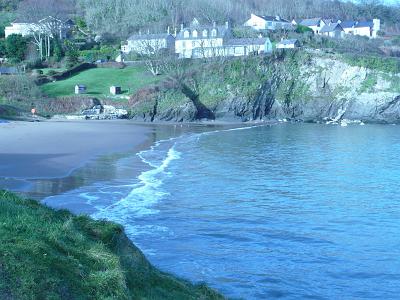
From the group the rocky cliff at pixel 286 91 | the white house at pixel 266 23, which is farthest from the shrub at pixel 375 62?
the white house at pixel 266 23

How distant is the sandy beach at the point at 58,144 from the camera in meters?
25.2

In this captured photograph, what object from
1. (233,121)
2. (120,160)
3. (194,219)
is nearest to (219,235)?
(194,219)

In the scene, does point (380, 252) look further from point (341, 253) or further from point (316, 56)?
point (316, 56)

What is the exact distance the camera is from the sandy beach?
25.2m

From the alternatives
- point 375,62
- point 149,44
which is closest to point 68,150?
point 149,44

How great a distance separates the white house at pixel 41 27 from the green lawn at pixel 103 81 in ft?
48.0

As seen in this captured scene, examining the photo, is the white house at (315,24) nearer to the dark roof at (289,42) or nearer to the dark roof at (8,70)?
the dark roof at (289,42)

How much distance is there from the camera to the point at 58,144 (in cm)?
3312

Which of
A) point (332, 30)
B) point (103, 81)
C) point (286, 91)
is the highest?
point (332, 30)

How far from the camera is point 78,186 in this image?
21891 millimetres

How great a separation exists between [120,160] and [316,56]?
39.7 meters

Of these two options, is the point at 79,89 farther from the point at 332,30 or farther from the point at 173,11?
the point at 332,30

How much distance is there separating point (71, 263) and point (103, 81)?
55.1 metres

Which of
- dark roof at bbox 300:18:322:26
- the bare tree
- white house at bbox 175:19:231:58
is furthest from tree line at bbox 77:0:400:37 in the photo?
white house at bbox 175:19:231:58
